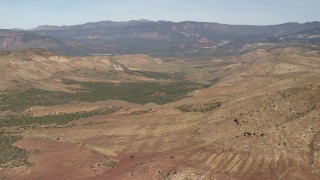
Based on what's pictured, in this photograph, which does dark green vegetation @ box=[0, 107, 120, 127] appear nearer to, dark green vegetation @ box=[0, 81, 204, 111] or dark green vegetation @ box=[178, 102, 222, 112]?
dark green vegetation @ box=[0, 81, 204, 111]

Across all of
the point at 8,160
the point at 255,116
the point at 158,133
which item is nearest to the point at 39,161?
the point at 8,160

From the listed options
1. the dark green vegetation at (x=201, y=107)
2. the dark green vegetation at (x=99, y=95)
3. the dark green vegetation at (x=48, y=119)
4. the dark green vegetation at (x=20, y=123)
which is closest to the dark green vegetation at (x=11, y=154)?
the dark green vegetation at (x=20, y=123)

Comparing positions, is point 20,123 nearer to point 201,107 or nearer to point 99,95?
point 201,107

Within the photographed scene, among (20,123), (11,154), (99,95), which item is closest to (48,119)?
(20,123)

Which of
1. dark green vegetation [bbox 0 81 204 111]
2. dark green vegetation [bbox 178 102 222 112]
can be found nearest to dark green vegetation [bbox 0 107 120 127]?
dark green vegetation [bbox 0 81 204 111]

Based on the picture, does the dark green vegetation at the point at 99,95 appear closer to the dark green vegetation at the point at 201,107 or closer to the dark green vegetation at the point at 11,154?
the dark green vegetation at the point at 201,107

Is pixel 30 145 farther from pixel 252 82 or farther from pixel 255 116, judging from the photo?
pixel 252 82
